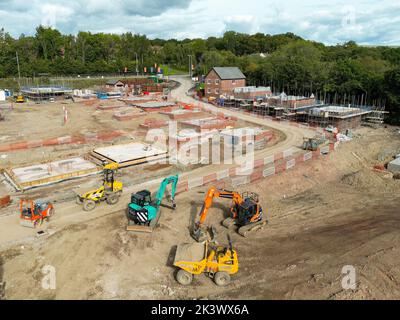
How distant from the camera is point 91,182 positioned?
24.7 metres

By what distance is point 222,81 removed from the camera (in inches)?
2486

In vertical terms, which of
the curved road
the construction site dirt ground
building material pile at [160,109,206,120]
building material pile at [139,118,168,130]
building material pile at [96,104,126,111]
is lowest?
the construction site dirt ground

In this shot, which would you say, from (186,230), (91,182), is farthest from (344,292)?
(91,182)

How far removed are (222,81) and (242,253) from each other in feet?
168

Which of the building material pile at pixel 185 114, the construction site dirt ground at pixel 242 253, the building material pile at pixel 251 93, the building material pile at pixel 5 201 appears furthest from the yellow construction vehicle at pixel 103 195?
the building material pile at pixel 251 93

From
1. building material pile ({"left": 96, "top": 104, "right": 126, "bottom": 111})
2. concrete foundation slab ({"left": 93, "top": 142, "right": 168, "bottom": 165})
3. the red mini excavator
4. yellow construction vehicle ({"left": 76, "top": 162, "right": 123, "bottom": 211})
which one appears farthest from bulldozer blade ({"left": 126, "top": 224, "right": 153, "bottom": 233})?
building material pile ({"left": 96, "top": 104, "right": 126, "bottom": 111})

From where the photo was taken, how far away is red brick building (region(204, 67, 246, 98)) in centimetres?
6341

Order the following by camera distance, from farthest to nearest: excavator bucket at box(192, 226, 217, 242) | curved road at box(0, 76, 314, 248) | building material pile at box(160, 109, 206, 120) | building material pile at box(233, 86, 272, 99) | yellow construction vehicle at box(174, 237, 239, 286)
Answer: building material pile at box(233, 86, 272, 99) → building material pile at box(160, 109, 206, 120) → curved road at box(0, 76, 314, 248) → excavator bucket at box(192, 226, 217, 242) → yellow construction vehicle at box(174, 237, 239, 286)

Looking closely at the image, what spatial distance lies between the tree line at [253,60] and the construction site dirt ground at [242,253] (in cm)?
3334

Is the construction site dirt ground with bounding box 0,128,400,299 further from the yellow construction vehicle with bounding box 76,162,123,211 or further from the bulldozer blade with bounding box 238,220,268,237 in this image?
the yellow construction vehicle with bounding box 76,162,123,211

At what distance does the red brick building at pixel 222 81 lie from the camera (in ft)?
208

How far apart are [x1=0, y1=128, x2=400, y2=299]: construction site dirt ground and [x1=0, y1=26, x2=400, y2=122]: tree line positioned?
33.3 metres
